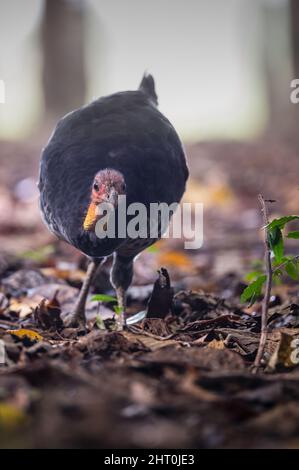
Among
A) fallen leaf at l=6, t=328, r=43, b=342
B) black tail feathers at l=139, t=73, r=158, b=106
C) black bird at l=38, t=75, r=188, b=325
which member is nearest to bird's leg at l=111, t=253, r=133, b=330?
black bird at l=38, t=75, r=188, b=325

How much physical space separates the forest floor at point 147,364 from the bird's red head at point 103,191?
0.56 metres

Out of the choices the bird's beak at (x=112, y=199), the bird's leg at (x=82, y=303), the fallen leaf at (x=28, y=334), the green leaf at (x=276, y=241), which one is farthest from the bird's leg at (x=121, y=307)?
the green leaf at (x=276, y=241)

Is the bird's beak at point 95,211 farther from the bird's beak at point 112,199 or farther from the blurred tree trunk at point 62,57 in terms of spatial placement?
the blurred tree trunk at point 62,57

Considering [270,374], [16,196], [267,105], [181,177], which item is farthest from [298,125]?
[270,374]

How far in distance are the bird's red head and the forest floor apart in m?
0.56

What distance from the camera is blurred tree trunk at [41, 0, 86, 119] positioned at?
17.5 metres

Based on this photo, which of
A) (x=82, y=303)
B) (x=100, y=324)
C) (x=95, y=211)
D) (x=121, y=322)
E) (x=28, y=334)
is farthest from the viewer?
(x=82, y=303)

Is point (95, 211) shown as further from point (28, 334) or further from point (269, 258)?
point (269, 258)

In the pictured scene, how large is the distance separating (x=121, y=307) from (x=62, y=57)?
15.0m

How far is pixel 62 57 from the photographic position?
17.7 meters

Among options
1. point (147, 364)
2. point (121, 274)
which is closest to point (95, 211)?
point (121, 274)

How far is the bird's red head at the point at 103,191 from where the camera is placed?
3.57 m

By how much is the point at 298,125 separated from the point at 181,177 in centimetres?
1281
